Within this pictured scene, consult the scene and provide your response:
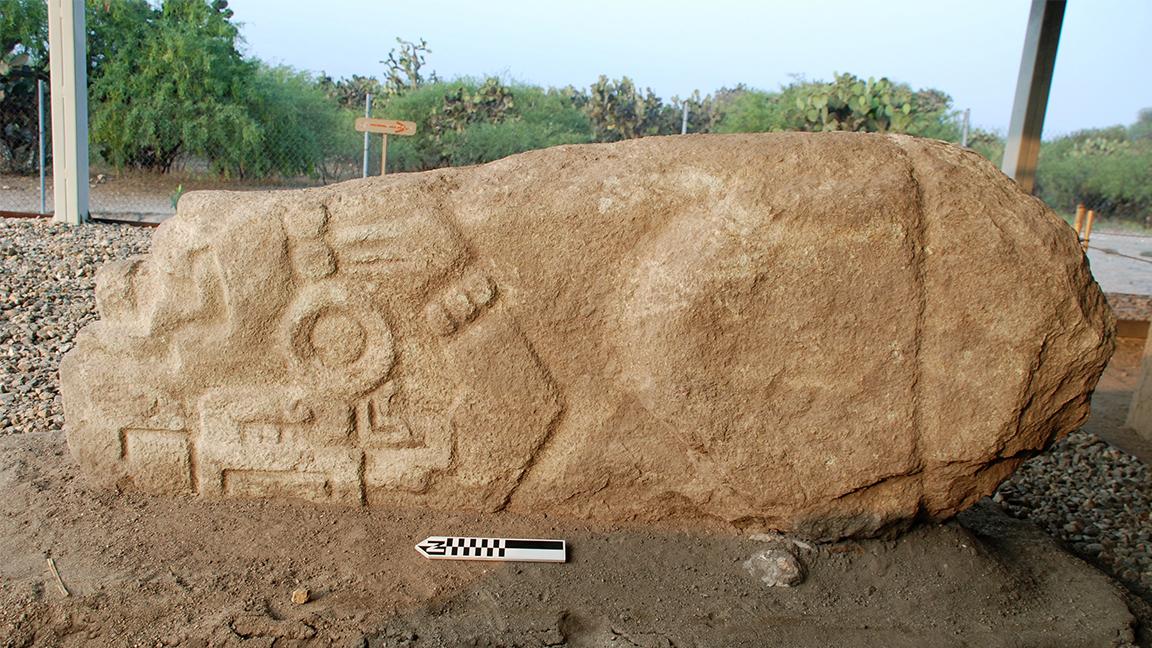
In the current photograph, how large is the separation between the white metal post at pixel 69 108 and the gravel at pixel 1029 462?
1494 mm

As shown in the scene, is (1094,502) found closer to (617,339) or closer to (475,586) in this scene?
(617,339)

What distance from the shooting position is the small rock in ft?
7.55

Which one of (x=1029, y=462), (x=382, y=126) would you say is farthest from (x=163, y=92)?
(x=1029, y=462)

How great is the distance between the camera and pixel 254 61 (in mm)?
9305

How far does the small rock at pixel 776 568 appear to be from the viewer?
7.55 feet

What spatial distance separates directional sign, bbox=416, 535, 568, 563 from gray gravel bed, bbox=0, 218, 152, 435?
190 centimetres

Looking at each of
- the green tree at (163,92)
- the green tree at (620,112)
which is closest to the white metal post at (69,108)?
the green tree at (163,92)

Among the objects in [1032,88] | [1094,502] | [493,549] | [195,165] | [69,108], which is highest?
[1032,88]

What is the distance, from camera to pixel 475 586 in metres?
2.23

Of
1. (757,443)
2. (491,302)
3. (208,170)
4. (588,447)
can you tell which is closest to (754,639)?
(757,443)

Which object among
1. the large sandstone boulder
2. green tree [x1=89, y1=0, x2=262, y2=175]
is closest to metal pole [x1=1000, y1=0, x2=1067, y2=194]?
the large sandstone boulder

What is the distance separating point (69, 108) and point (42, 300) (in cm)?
257

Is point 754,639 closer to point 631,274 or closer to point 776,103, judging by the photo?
point 631,274

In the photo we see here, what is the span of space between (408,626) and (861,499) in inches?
47.6
